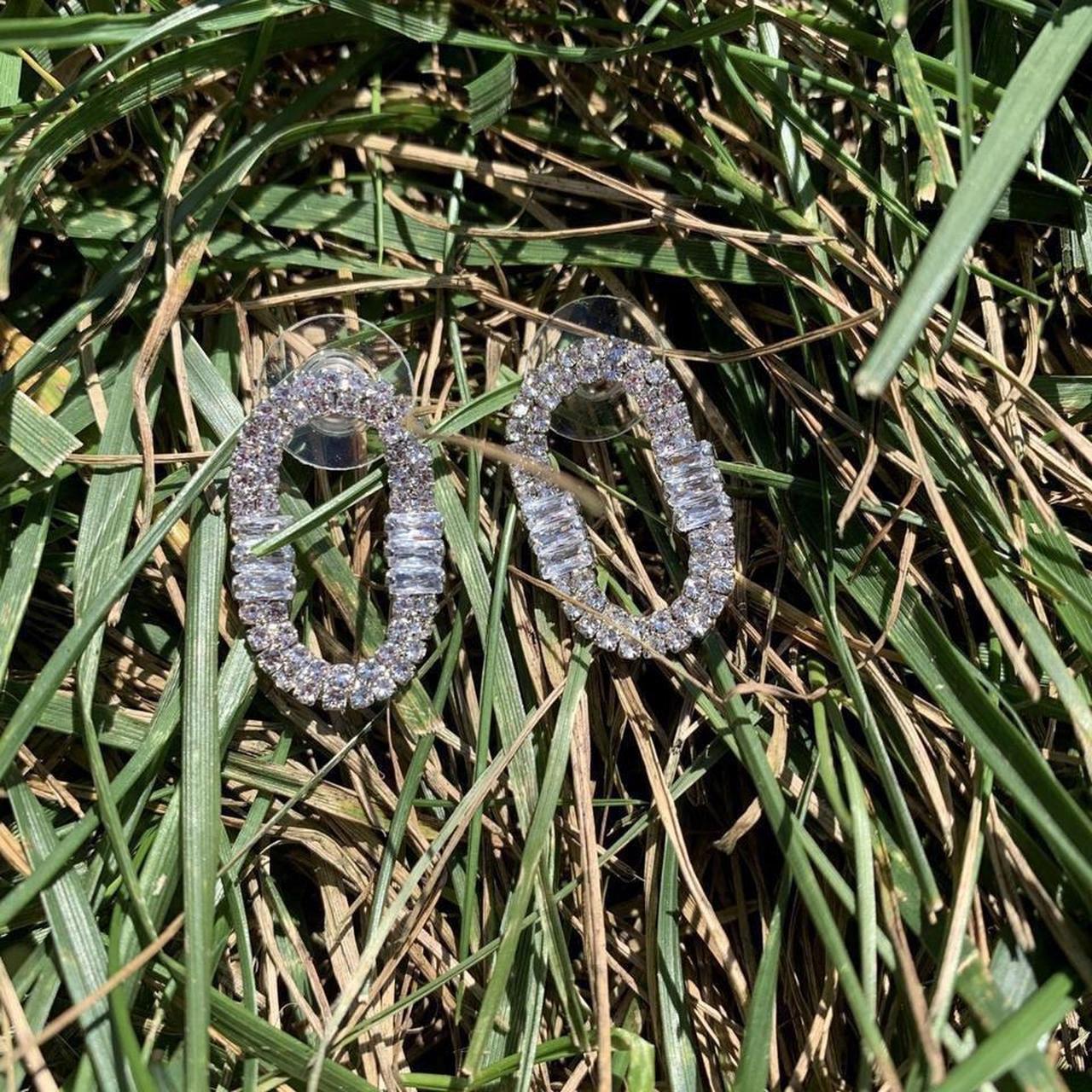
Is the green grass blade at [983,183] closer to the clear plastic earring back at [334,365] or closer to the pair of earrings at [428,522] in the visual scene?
the pair of earrings at [428,522]

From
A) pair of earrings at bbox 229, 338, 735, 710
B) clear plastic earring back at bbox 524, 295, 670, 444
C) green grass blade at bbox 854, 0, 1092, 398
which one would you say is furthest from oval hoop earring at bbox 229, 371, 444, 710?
green grass blade at bbox 854, 0, 1092, 398

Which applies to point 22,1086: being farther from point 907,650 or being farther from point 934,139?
point 934,139

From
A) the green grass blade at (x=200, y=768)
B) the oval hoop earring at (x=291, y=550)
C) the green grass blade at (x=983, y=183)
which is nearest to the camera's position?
the green grass blade at (x=983, y=183)

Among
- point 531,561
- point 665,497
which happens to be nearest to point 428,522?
point 531,561

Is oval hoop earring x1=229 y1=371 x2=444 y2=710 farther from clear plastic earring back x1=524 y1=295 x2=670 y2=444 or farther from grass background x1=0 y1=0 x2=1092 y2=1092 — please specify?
clear plastic earring back x1=524 y1=295 x2=670 y2=444

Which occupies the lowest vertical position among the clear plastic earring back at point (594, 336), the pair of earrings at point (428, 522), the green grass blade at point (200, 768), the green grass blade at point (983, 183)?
the green grass blade at point (200, 768)

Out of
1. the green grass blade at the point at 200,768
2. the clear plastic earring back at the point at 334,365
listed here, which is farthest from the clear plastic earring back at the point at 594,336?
the green grass blade at the point at 200,768

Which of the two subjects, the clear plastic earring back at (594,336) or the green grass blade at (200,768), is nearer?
the green grass blade at (200,768)
